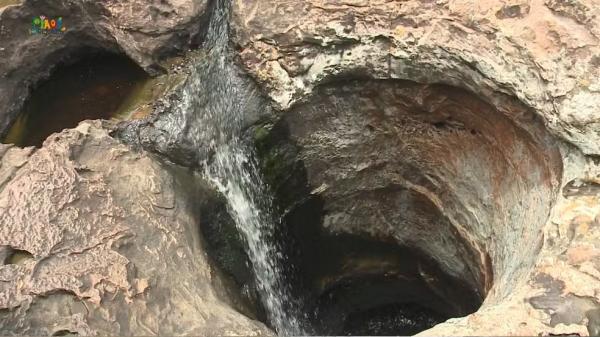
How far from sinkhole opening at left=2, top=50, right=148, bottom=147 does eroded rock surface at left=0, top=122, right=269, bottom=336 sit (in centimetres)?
Result: 48

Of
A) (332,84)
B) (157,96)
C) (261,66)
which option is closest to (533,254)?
(332,84)

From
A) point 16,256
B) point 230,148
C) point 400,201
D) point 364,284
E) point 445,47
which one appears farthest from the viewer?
point 364,284

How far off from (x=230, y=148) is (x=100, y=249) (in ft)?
3.10

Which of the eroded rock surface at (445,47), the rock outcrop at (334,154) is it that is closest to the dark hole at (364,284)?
the rock outcrop at (334,154)

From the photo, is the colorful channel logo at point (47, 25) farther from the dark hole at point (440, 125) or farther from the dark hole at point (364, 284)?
the dark hole at point (440, 125)

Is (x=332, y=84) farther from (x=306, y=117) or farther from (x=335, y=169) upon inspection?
(x=335, y=169)

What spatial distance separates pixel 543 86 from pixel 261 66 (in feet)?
4.38

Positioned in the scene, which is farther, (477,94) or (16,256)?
(477,94)

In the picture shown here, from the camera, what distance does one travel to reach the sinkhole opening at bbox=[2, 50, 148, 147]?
9.82 ft

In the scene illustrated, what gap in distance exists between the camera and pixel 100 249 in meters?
2.21

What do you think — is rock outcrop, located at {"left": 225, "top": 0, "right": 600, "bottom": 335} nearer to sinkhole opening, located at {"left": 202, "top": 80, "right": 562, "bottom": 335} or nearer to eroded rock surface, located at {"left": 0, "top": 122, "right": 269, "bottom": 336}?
sinkhole opening, located at {"left": 202, "top": 80, "right": 562, "bottom": 335}

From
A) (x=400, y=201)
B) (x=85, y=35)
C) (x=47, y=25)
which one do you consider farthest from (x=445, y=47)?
(x=47, y=25)

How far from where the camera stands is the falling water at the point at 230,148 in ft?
9.14

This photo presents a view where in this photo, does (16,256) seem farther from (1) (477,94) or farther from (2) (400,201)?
(2) (400,201)
